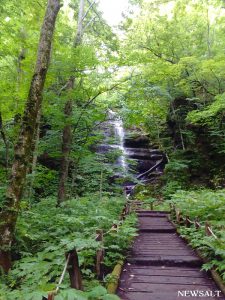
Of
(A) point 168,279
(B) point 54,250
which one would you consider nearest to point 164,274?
(A) point 168,279

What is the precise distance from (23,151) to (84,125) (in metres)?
6.45

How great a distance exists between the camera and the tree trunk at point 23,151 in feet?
16.5

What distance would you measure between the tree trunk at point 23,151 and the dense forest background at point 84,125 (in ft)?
0.06

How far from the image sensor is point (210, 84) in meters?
20.3

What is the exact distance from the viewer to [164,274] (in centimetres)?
573

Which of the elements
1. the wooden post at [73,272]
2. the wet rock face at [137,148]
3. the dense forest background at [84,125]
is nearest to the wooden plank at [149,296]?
the dense forest background at [84,125]

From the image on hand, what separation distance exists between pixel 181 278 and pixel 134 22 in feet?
68.5

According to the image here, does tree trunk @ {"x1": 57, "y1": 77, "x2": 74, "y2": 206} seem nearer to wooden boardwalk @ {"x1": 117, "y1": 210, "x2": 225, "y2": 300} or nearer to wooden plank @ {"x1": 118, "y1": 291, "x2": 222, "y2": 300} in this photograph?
wooden boardwalk @ {"x1": 117, "y1": 210, "x2": 225, "y2": 300}

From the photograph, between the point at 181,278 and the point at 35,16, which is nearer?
the point at 181,278

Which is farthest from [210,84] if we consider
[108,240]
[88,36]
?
[108,240]

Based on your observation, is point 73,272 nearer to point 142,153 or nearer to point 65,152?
point 65,152

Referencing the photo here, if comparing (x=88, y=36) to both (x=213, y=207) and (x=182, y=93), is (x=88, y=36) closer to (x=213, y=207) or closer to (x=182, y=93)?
(x=182, y=93)

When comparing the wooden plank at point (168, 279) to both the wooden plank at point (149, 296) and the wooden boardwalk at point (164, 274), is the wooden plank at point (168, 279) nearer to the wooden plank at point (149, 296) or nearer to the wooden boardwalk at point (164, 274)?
the wooden boardwalk at point (164, 274)

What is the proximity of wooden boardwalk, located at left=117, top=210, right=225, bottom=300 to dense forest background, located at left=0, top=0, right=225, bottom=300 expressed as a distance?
1.34 feet
